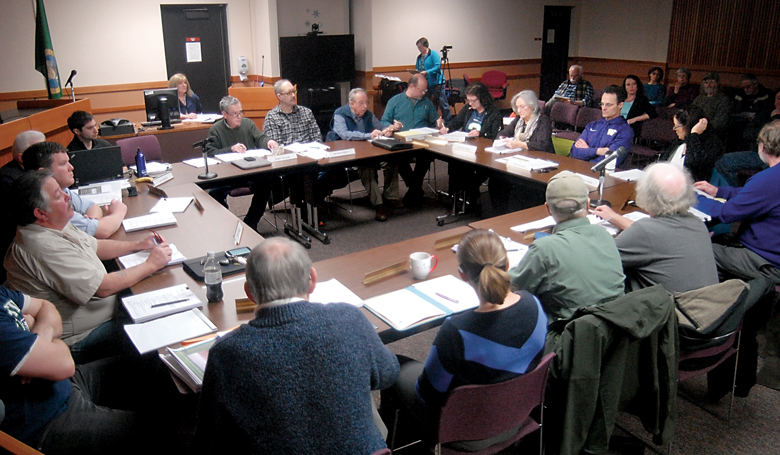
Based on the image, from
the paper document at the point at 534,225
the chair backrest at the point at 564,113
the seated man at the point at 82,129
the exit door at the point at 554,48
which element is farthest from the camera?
the exit door at the point at 554,48

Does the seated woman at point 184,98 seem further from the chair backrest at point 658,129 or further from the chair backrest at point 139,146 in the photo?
the chair backrest at point 658,129

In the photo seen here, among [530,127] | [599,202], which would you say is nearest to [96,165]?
[599,202]

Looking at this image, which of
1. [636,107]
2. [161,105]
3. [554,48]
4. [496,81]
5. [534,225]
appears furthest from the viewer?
[554,48]

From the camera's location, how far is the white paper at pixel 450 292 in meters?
2.28

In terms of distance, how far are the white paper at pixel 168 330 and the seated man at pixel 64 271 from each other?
0.74 feet

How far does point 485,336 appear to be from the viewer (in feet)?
5.53

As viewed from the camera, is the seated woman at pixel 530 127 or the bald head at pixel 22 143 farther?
the seated woman at pixel 530 127

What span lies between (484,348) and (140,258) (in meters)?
1.78

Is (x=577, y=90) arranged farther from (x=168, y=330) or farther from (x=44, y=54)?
(x=168, y=330)

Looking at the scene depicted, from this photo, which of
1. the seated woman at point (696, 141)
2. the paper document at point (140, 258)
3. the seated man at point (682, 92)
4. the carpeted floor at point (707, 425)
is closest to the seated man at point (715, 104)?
the seated man at point (682, 92)

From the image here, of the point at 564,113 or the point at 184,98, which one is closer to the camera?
the point at 184,98

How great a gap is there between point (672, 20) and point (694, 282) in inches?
363

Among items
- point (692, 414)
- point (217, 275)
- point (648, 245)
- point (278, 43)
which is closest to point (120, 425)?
point (217, 275)

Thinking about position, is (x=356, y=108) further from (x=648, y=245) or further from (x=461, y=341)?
(x=461, y=341)
